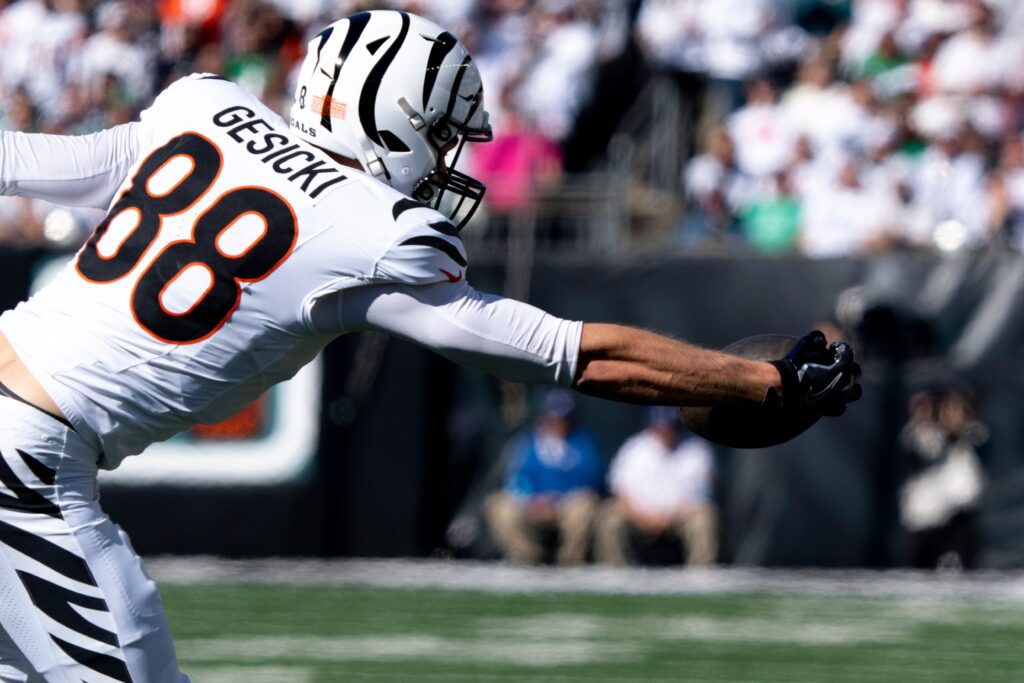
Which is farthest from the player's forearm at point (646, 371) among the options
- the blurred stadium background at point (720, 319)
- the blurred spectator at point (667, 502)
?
the blurred spectator at point (667, 502)

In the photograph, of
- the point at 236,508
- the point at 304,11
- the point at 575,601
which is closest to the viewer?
the point at 575,601

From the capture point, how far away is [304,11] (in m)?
12.0

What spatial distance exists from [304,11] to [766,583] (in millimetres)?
5147

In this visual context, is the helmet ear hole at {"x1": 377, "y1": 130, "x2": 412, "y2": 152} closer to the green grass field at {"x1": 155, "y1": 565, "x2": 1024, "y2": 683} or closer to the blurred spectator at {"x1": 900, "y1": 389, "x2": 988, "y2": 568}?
Answer: the green grass field at {"x1": 155, "y1": 565, "x2": 1024, "y2": 683}

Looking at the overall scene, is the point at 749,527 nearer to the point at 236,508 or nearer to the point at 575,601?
the point at 575,601

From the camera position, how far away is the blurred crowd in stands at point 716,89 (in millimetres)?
10133

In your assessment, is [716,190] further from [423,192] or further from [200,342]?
[200,342]

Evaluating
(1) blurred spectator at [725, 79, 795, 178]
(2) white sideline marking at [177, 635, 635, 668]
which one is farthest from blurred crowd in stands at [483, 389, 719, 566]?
(2) white sideline marking at [177, 635, 635, 668]

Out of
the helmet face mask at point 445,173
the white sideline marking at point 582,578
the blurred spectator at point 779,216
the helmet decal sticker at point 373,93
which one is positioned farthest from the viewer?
the blurred spectator at point 779,216

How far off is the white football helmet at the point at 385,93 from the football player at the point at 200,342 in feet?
0.41

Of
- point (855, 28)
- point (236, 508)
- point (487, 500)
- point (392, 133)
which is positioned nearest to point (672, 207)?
point (855, 28)

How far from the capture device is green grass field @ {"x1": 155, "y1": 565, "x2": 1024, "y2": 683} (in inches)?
256

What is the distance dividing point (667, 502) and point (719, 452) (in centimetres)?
42

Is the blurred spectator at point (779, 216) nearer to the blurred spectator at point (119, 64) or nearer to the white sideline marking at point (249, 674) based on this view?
the blurred spectator at point (119, 64)
